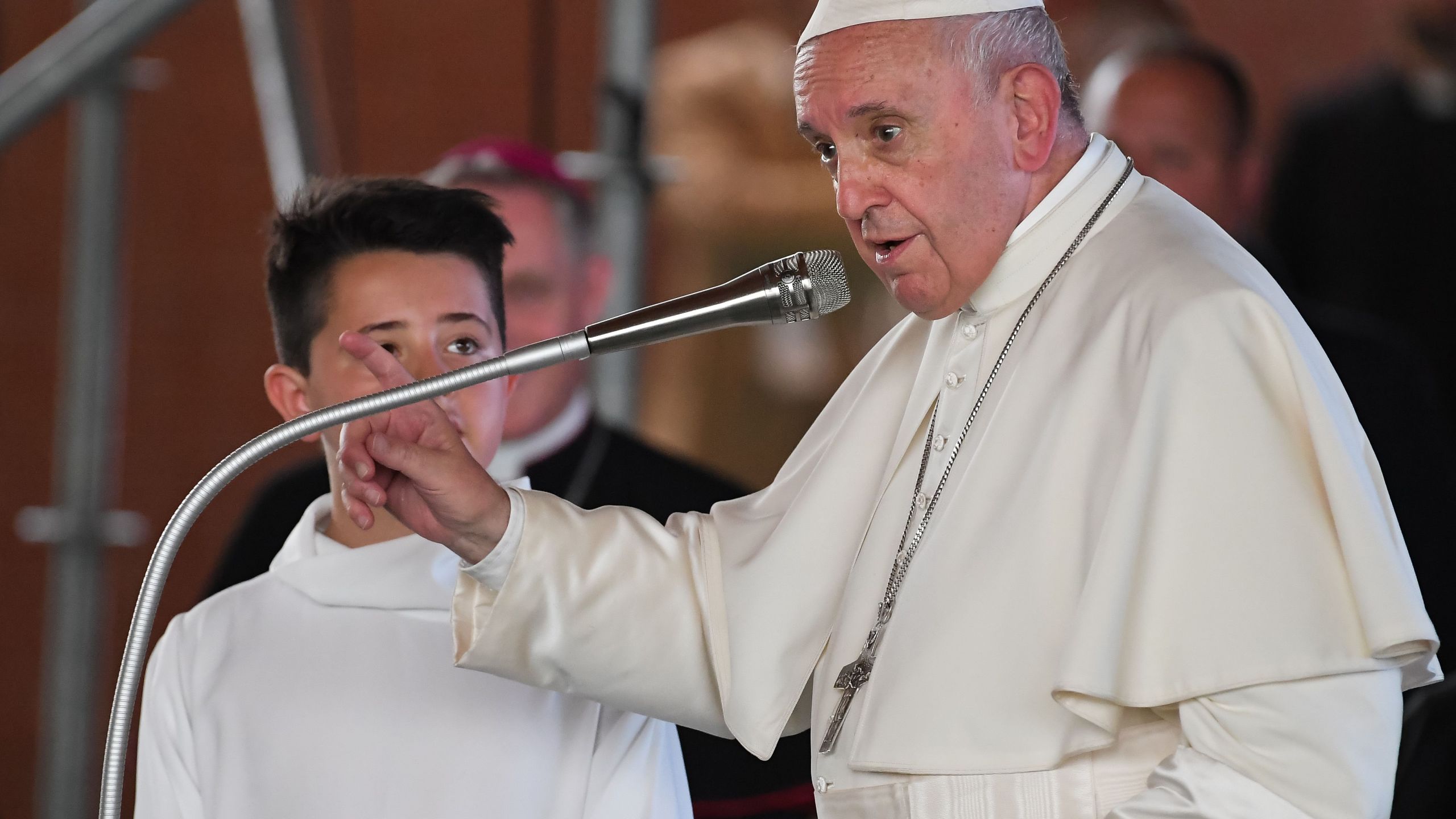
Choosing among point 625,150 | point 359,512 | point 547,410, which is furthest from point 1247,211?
point 359,512

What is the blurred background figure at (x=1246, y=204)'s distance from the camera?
3.80 m

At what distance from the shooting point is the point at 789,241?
577 centimetres

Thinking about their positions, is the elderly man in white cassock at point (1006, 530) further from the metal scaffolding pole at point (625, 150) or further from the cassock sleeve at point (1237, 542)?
the metal scaffolding pole at point (625, 150)

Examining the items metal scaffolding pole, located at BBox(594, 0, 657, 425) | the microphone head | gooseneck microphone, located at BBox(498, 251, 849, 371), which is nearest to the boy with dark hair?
gooseneck microphone, located at BBox(498, 251, 849, 371)

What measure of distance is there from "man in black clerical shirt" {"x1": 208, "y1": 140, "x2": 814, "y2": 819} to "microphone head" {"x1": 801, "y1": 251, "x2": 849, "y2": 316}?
192 centimetres

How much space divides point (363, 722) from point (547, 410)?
180 centimetres

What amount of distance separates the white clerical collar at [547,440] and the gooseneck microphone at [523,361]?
2298 millimetres

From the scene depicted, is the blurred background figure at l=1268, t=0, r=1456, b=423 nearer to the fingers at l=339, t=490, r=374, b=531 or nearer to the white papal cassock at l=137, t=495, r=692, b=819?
the white papal cassock at l=137, t=495, r=692, b=819

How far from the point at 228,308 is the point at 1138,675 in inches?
174

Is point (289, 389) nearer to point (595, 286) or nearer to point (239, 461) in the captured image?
point (239, 461)

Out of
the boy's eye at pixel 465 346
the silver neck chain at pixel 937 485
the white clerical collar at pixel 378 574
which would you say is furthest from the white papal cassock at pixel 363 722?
the silver neck chain at pixel 937 485

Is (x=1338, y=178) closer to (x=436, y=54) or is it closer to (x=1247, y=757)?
(x=436, y=54)

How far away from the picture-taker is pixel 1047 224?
204 centimetres

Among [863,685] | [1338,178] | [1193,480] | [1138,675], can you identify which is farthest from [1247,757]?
[1338,178]
